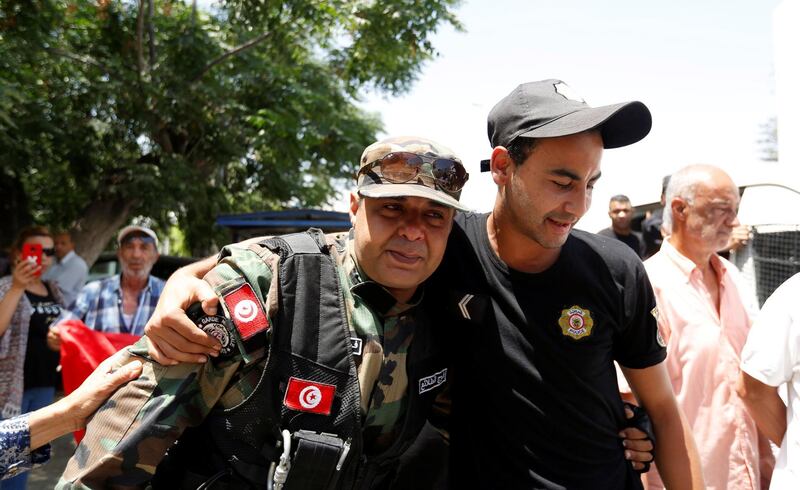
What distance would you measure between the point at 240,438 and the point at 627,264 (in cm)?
120

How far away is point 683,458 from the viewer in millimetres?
1853

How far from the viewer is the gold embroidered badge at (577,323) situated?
174cm

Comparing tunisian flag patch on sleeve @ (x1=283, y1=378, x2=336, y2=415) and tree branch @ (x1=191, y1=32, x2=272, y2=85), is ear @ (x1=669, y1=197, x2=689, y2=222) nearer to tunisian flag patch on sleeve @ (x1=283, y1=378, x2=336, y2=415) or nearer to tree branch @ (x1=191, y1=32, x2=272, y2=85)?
tunisian flag patch on sleeve @ (x1=283, y1=378, x2=336, y2=415)

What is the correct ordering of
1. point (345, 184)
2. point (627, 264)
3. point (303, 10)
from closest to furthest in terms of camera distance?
point (627, 264) < point (303, 10) < point (345, 184)

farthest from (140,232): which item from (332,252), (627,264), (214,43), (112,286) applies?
(214,43)

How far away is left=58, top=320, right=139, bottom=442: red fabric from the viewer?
3516 mm

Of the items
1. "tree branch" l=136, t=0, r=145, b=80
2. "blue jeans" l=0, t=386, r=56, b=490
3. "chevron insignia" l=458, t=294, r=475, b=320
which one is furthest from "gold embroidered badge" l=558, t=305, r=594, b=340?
"tree branch" l=136, t=0, r=145, b=80

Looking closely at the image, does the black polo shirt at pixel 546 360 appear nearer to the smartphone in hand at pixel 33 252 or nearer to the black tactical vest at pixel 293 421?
the black tactical vest at pixel 293 421

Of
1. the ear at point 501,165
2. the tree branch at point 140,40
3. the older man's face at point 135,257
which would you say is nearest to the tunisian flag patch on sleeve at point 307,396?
the ear at point 501,165

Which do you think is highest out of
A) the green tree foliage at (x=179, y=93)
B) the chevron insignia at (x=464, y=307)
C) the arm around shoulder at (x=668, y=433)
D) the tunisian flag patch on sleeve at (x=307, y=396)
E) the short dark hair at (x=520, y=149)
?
the green tree foliage at (x=179, y=93)

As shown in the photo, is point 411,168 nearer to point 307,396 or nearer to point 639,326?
point 307,396

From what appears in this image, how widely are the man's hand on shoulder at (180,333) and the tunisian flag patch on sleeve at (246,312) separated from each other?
0.16 feet

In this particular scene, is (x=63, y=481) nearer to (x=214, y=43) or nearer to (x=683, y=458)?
(x=683, y=458)

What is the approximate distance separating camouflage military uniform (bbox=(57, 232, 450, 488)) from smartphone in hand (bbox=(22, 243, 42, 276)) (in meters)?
2.93
